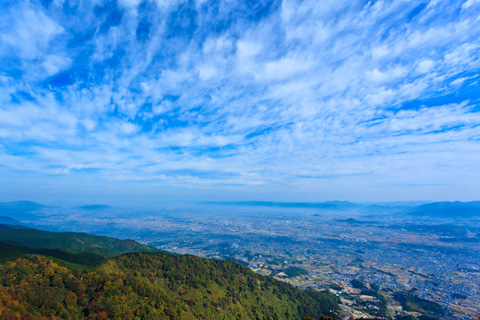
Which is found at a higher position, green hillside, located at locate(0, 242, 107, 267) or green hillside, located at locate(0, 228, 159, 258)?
green hillside, located at locate(0, 242, 107, 267)

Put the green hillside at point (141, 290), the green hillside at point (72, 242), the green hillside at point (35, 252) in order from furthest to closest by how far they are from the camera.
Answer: the green hillside at point (72, 242)
the green hillside at point (35, 252)
the green hillside at point (141, 290)

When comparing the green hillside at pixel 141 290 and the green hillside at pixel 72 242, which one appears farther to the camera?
the green hillside at pixel 72 242

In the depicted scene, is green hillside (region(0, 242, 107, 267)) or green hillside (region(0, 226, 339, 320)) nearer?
green hillside (region(0, 226, 339, 320))

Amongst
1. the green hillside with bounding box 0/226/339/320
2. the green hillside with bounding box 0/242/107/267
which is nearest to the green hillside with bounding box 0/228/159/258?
the green hillside with bounding box 0/226/339/320

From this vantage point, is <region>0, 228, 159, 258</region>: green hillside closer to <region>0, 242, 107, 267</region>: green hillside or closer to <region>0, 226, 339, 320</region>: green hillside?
<region>0, 226, 339, 320</region>: green hillside

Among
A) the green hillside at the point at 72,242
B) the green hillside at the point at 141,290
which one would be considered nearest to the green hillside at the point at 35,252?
the green hillside at the point at 141,290

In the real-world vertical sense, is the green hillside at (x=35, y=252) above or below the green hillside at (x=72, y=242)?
above

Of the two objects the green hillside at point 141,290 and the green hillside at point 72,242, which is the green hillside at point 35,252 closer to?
the green hillside at point 141,290

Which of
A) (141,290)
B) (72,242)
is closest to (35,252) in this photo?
(141,290)
